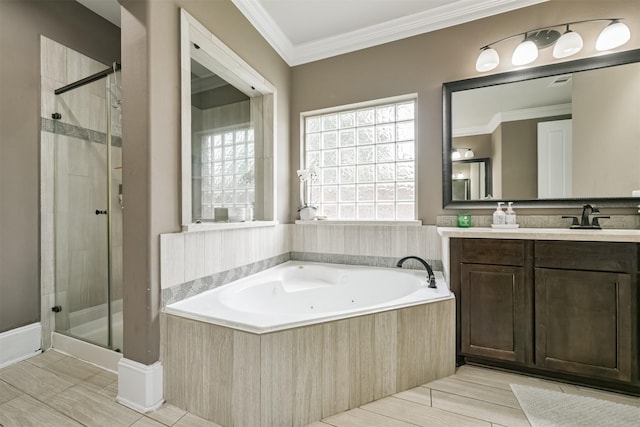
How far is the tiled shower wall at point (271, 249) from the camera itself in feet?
5.28

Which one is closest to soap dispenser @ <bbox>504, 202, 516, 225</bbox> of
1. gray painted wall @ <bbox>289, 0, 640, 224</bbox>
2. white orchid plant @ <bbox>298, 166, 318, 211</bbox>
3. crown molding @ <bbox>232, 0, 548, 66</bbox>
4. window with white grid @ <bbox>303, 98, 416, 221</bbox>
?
gray painted wall @ <bbox>289, 0, 640, 224</bbox>

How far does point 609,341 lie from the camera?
4.98 ft

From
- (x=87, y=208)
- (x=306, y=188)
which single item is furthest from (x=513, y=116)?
(x=87, y=208)

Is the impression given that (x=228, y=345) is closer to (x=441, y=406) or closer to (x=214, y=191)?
(x=441, y=406)

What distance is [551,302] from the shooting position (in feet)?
5.33

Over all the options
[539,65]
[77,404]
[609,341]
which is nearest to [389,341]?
[609,341]

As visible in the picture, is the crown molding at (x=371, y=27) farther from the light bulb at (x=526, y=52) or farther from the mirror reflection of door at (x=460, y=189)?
the mirror reflection of door at (x=460, y=189)

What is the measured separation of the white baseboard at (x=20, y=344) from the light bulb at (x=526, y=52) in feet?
13.2

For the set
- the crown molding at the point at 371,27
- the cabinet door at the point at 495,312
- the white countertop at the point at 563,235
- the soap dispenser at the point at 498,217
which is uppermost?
the crown molding at the point at 371,27

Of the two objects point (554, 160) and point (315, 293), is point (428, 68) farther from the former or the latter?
point (315, 293)

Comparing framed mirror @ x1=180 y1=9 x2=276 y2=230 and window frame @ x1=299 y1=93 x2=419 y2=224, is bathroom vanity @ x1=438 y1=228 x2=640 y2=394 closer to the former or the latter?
window frame @ x1=299 y1=93 x2=419 y2=224

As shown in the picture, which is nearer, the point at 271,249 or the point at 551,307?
the point at 551,307

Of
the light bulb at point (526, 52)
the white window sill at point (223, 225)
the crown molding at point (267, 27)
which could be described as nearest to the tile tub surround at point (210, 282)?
the white window sill at point (223, 225)

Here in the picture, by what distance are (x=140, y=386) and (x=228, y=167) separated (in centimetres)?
170
